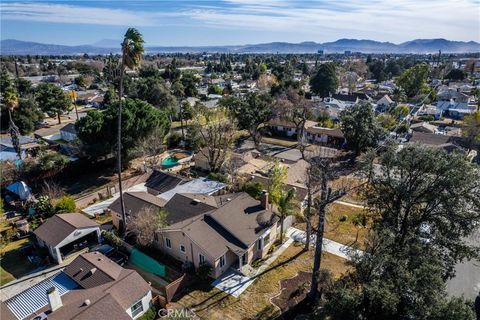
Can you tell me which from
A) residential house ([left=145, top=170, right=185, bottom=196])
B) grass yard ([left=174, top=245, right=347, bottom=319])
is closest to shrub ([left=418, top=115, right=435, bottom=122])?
grass yard ([left=174, top=245, right=347, bottom=319])

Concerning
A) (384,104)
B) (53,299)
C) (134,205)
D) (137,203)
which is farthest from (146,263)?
(384,104)

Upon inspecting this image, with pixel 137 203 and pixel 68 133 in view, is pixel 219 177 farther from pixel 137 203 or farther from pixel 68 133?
pixel 68 133

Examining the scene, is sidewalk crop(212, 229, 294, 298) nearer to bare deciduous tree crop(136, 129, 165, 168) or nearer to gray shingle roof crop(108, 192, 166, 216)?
gray shingle roof crop(108, 192, 166, 216)

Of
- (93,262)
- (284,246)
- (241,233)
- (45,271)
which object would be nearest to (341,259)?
(284,246)

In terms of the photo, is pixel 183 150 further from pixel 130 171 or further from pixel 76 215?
pixel 76 215

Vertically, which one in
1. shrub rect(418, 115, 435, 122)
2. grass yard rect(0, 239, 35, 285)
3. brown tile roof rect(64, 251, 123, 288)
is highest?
shrub rect(418, 115, 435, 122)
